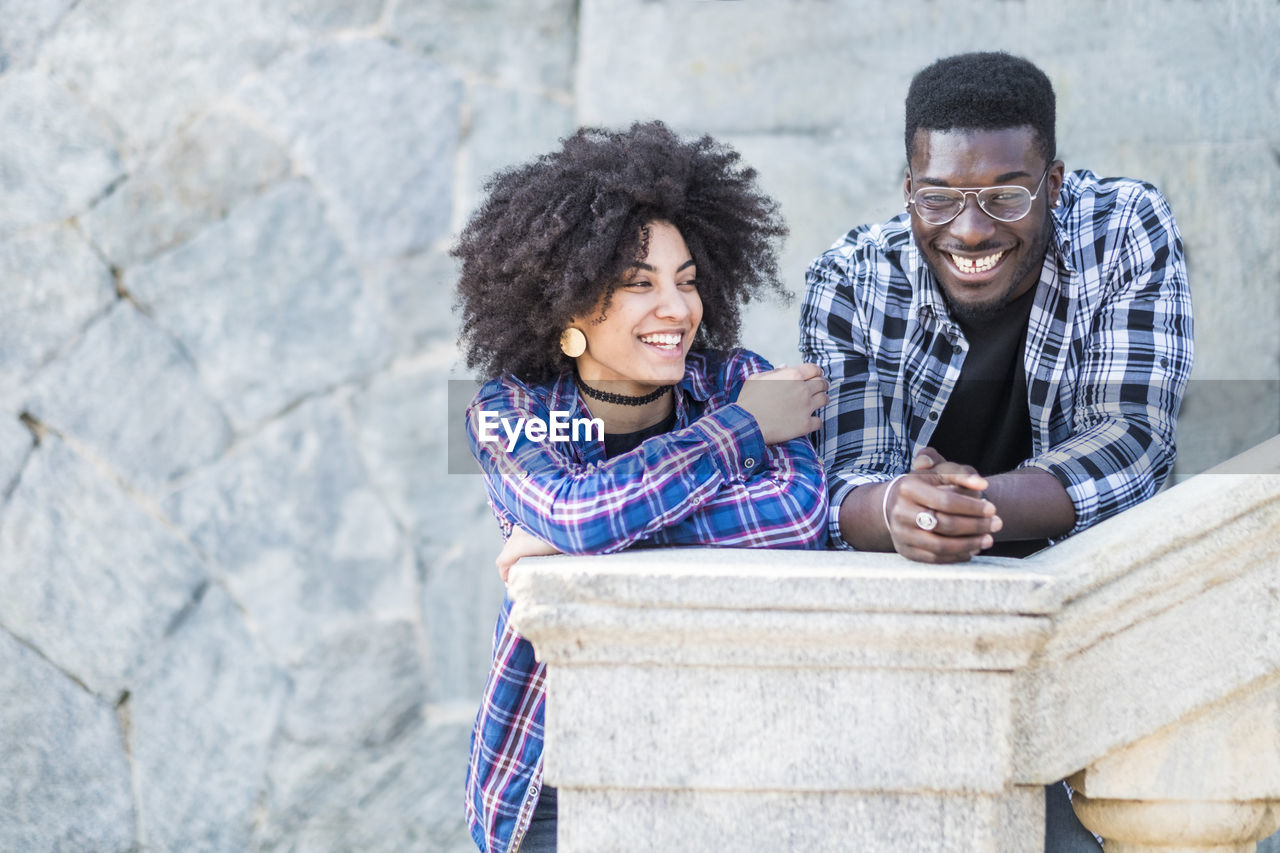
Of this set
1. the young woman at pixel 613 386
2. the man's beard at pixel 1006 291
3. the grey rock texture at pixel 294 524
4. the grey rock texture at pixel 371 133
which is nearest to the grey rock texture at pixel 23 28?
the grey rock texture at pixel 371 133

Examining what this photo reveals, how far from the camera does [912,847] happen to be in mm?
1591

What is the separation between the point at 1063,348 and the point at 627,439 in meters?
0.88

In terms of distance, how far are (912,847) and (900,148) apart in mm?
2255

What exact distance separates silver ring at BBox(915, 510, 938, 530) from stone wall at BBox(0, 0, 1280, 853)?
1729mm

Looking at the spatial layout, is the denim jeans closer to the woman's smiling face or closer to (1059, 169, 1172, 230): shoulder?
the woman's smiling face

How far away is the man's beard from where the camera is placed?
2.38m

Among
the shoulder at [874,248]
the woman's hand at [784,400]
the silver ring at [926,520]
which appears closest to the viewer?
the silver ring at [926,520]

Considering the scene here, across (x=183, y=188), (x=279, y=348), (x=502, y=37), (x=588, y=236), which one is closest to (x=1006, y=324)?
(x=588, y=236)

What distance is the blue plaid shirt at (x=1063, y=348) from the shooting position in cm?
217

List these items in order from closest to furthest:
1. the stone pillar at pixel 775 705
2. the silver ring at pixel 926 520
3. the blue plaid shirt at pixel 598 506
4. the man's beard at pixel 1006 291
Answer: the stone pillar at pixel 775 705 → the silver ring at pixel 926 520 → the blue plaid shirt at pixel 598 506 → the man's beard at pixel 1006 291

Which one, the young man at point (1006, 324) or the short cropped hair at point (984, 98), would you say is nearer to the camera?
the young man at point (1006, 324)

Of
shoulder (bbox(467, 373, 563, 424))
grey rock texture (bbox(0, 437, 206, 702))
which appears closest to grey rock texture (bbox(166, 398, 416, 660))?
grey rock texture (bbox(0, 437, 206, 702))

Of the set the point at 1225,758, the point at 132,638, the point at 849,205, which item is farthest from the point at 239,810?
the point at 1225,758

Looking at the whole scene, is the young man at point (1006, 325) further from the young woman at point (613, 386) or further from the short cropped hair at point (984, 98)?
the young woman at point (613, 386)
